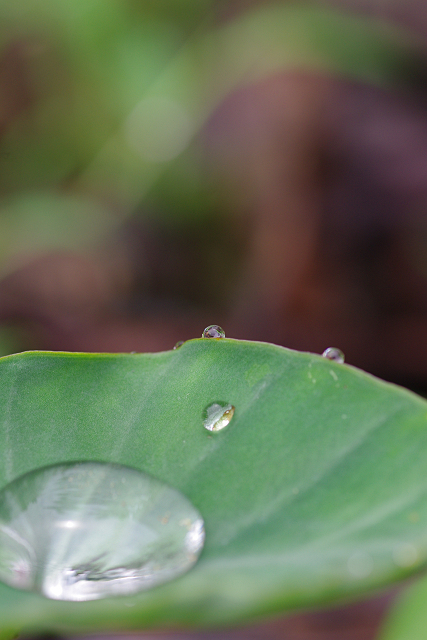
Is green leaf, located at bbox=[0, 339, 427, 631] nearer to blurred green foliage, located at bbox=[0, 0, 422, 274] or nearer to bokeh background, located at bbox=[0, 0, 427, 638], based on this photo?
bokeh background, located at bbox=[0, 0, 427, 638]

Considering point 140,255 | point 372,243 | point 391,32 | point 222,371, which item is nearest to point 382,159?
point 372,243

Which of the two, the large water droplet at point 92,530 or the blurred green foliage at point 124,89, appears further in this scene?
the blurred green foliage at point 124,89

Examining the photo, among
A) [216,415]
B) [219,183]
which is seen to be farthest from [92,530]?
[219,183]

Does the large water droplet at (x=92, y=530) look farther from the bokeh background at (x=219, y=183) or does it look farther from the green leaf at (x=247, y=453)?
the bokeh background at (x=219, y=183)

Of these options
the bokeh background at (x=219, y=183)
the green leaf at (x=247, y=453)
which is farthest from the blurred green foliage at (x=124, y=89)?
the green leaf at (x=247, y=453)

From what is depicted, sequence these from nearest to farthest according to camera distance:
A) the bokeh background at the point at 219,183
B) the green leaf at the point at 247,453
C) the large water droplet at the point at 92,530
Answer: the green leaf at the point at 247,453 < the large water droplet at the point at 92,530 < the bokeh background at the point at 219,183

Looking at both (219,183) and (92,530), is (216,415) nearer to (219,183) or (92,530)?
(92,530)

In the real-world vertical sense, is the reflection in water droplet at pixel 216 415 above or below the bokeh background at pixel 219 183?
below

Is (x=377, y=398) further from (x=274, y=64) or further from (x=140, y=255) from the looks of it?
(x=274, y=64)

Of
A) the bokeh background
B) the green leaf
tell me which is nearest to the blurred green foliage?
the bokeh background
